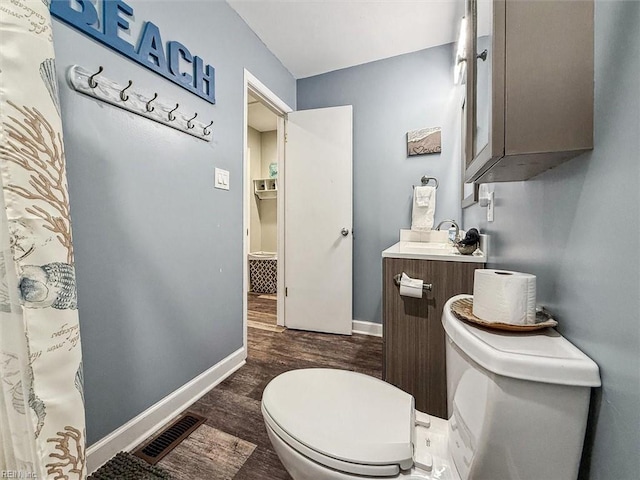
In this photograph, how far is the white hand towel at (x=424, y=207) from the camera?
7.07 feet

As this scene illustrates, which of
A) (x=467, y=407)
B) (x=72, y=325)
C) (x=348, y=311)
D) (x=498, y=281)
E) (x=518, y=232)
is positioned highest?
(x=518, y=232)

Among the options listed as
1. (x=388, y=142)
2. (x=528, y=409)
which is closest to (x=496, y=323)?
(x=528, y=409)

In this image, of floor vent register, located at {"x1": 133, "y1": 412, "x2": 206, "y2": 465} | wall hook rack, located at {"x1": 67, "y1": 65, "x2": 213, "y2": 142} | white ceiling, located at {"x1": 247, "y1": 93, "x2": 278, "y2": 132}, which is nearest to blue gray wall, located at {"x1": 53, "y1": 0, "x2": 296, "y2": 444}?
wall hook rack, located at {"x1": 67, "y1": 65, "x2": 213, "y2": 142}

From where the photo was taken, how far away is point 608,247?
448 millimetres

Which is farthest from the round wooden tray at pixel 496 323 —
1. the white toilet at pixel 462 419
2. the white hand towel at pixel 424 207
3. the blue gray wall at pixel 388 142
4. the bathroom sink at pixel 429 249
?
the blue gray wall at pixel 388 142

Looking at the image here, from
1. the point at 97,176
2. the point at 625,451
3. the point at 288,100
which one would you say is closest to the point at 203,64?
the point at 97,176

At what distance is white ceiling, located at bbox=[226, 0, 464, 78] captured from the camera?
1.75 meters

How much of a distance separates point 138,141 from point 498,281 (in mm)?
1431

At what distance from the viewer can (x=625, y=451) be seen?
1.32 ft

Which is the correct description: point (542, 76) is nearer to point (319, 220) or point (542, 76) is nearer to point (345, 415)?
point (345, 415)

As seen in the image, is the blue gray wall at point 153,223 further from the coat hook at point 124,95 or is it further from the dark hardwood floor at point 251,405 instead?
the dark hardwood floor at point 251,405

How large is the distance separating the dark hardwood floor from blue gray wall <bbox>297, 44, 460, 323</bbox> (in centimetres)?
51

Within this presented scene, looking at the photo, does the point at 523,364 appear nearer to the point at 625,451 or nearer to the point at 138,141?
the point at 625,451

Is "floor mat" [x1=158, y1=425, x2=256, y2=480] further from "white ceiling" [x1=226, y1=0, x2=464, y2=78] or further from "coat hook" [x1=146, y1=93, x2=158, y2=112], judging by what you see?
"white ceiling" [x1=226, y1=0, x2=464, y2=78]
